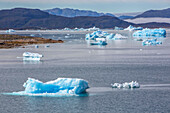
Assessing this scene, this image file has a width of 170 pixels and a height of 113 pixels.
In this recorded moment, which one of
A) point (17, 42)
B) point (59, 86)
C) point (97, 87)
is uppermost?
point (59, 86)

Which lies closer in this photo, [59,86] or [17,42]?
[59,86]

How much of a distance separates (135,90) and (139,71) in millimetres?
11164

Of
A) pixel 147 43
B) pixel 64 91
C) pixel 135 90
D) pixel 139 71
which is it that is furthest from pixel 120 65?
pixel 147 43

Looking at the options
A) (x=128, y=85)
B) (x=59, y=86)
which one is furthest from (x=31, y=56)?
(x=59, y=86)

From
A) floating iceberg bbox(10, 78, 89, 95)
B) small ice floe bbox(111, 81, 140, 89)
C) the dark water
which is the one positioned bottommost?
the dark water

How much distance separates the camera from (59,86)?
82.4 ft

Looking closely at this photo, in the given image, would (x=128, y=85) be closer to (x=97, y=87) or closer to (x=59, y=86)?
(x=97, y=87)

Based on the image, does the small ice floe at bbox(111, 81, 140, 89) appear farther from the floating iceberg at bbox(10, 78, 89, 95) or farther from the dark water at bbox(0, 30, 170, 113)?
the floating iceberg at bbox(10, 78, 89, 95)

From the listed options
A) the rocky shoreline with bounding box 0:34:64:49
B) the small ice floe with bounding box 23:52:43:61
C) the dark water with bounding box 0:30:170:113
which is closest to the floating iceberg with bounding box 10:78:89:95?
the dark water with bounding box 0:30:170:113

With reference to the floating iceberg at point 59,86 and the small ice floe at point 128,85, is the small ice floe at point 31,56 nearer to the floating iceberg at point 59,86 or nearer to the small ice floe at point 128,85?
the small ice floe at point 128,85

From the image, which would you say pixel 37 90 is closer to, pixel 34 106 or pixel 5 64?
pixel 34 106

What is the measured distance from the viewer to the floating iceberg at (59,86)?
2486 cm

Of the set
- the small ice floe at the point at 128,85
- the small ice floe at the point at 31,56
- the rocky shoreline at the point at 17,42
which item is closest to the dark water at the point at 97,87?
the small ice floe at the point at 128,85

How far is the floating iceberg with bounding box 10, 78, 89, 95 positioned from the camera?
979 inches
